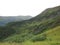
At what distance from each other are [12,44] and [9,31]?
114 m

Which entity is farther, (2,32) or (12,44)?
(2,32)

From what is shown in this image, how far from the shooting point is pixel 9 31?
436 feet

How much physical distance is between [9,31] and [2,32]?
25.0 feet

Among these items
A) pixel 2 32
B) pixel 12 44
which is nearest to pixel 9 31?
pixel 2 32

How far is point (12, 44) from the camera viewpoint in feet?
65.2

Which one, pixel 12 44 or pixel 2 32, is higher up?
pixel 12 44

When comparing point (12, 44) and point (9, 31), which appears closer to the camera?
point (12, 44)

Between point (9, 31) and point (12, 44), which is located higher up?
point (12, 44)

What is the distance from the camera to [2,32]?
126 metres

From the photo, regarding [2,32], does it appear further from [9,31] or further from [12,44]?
[12,44]

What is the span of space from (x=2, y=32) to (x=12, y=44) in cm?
10748
